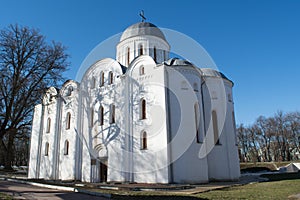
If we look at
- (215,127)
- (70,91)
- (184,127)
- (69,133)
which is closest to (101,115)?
(69,133)

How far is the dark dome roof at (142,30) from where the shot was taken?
23078 mm

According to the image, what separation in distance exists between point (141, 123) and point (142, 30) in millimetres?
10035

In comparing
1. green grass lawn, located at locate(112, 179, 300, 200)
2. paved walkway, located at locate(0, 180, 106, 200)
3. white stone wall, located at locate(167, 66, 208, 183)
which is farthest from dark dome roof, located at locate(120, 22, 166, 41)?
paved walkway, located at locate(0, 180, 106, 200)

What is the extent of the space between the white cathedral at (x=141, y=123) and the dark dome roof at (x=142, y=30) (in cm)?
11

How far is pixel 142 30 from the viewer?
23125mm

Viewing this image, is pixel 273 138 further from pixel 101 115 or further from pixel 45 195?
pixel 45 195

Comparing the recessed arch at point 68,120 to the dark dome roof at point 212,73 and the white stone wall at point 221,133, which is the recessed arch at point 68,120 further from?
the dark dome roof at point 212,73

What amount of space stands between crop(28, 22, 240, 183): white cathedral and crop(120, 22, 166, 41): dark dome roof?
107mm

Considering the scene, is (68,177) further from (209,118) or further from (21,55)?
(209,118)

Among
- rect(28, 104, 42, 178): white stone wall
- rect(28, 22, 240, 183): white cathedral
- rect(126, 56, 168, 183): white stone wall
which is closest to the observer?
rect(126, 56, 168, 183): white stone wall

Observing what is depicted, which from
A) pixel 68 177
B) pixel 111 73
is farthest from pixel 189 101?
pixel 68 177

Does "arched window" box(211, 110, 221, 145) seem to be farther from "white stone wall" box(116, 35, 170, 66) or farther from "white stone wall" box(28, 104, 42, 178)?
A: "white stone wall" box(28, 104, 42, 178)

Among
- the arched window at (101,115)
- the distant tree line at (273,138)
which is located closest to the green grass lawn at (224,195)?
the arched window at (101,115)

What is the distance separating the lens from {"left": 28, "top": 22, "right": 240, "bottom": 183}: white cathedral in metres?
16.5
